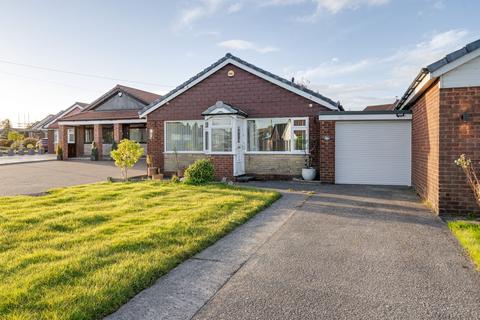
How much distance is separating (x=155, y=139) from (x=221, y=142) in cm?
395

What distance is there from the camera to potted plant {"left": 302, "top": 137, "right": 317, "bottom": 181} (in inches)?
573

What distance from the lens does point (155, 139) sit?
17.7m

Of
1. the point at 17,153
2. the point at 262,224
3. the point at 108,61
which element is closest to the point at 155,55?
the point at 108,61

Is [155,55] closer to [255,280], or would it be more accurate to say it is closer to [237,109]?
[237,109]

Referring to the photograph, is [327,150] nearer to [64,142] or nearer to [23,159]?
[64,142]

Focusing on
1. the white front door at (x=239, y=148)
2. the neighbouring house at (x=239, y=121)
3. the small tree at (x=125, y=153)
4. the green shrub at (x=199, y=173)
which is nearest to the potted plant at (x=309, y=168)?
the neighbouring house at (x=239, y=121)

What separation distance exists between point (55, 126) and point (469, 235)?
39707 mm

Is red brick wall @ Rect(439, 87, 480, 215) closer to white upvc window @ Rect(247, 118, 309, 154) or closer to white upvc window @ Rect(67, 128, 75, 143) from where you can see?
white upvc window @ Rect(247, 118, 309, 154)

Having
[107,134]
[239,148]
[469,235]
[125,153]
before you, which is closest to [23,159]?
[107,134]

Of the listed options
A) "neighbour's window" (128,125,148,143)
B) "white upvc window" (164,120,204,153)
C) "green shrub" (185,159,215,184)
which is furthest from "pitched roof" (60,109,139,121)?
"green shrub" (185,159,215,184)

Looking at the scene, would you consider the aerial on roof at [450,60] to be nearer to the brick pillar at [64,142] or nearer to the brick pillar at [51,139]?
the brick pillar at [64,142]

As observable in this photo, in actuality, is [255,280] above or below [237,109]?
below

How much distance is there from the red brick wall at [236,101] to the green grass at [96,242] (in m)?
5.94

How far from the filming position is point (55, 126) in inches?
1480
